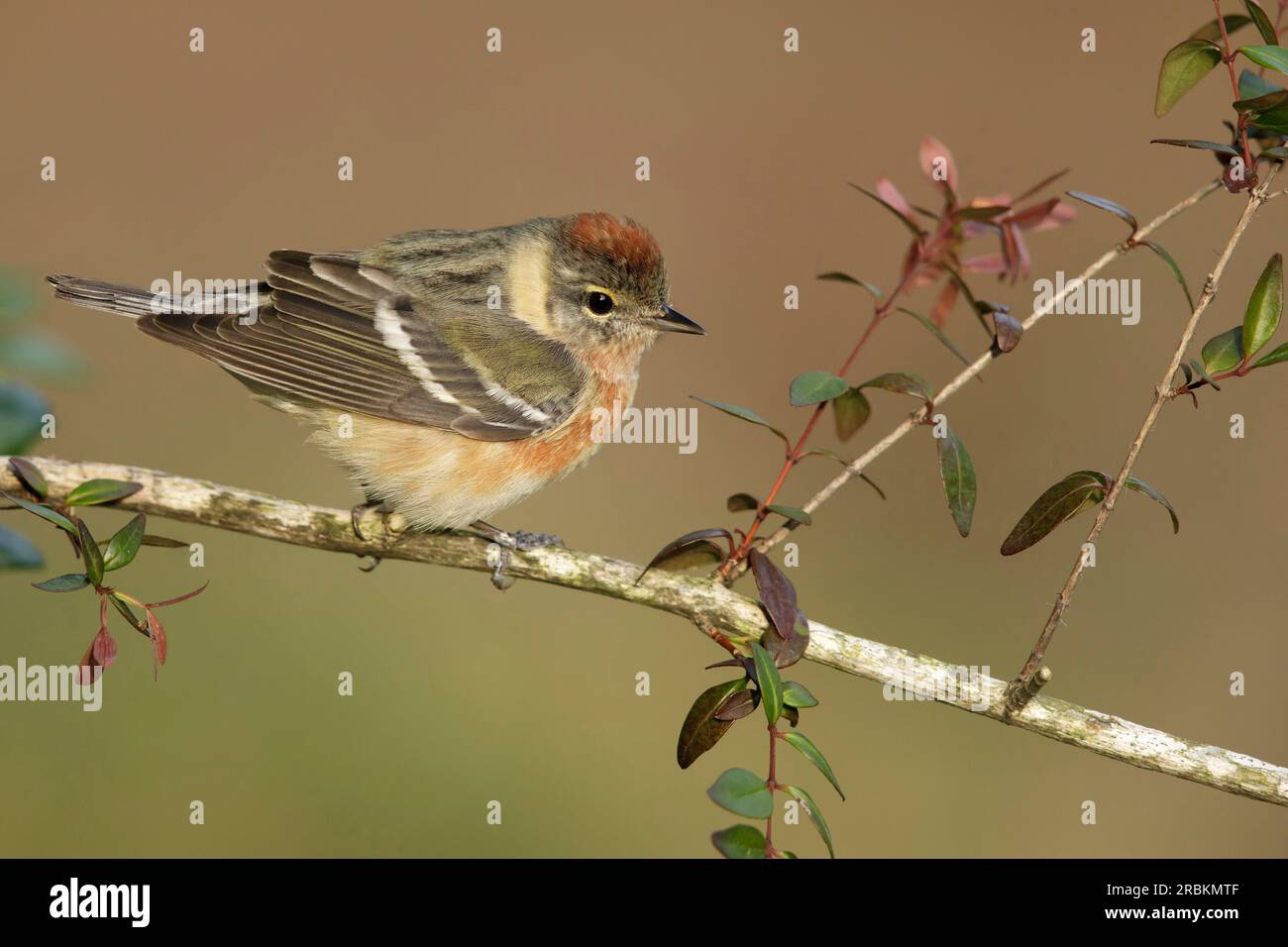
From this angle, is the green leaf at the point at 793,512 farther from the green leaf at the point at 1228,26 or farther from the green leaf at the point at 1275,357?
the green leaf at the point at 1228,26

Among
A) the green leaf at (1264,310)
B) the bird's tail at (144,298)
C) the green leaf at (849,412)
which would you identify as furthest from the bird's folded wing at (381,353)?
the green leaf at (1264,310)

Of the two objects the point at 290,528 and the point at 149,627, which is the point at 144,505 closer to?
the point at 290,528

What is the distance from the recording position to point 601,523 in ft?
23.6

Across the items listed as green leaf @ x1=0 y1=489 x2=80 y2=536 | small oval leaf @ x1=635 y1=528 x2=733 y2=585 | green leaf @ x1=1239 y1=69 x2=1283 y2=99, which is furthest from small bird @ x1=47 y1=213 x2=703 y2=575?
green leaf @ x1=1239 y1=69 x2=1283 y2=99

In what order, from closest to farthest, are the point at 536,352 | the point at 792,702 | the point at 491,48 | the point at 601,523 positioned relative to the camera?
the point at 792,702, the point at 536,352, the point at 601,523, the point at 491,48

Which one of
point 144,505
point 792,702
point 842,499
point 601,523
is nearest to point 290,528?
point 144,505

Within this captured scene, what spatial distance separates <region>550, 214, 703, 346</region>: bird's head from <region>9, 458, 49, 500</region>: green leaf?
6.91 ft

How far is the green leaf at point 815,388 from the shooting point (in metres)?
2.64

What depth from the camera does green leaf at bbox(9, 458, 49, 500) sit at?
2906 millimetres

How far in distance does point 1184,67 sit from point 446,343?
269cm

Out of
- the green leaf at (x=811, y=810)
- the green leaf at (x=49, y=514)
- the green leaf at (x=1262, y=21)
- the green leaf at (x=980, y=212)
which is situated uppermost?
the green leaf at (x=1262, y=21)

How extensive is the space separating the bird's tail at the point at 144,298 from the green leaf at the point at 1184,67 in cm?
323

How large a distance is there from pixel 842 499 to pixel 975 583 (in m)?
1.06

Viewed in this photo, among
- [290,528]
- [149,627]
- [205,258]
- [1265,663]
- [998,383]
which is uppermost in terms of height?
[205,258]
